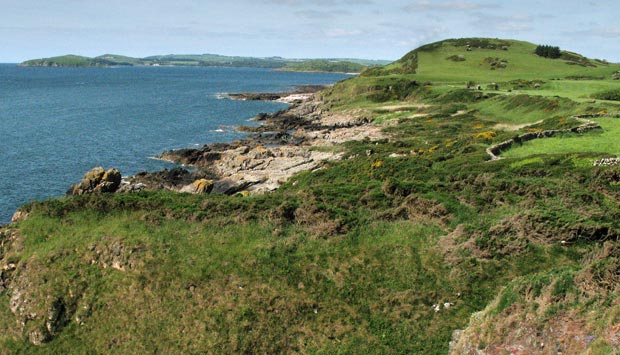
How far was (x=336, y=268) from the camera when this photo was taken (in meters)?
26.1

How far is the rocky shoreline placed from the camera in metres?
54.3

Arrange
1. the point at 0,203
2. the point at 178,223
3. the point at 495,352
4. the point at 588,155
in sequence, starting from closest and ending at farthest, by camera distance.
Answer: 1. the point at 495,352
2. the point at 178,223
3. the point at 588,155
4. the point at 0,203

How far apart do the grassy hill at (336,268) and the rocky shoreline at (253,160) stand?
17721mm

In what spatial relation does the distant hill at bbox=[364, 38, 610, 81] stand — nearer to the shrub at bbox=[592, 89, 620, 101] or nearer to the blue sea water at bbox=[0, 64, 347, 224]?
the blue sea water at bbox=[0, 64, 347, 224]

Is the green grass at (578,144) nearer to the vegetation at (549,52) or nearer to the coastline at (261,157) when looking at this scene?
the coastline at (261,157)

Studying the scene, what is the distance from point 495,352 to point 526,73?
459 feet

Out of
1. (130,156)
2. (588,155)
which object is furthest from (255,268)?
(130,156)

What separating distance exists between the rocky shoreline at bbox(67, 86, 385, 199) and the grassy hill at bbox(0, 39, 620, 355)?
17.7 metres

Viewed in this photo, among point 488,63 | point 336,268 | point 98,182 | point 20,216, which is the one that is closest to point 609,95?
point 336,268

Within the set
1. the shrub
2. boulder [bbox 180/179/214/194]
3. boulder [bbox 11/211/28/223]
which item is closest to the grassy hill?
boulder [bbox 11/211/28/223]

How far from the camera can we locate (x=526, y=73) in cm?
13788

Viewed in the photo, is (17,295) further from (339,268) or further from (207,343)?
(339,268)

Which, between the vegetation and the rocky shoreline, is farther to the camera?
the vegetation

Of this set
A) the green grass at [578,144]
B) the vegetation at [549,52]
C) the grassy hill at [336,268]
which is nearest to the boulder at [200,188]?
the grassy hill at [336,268]
